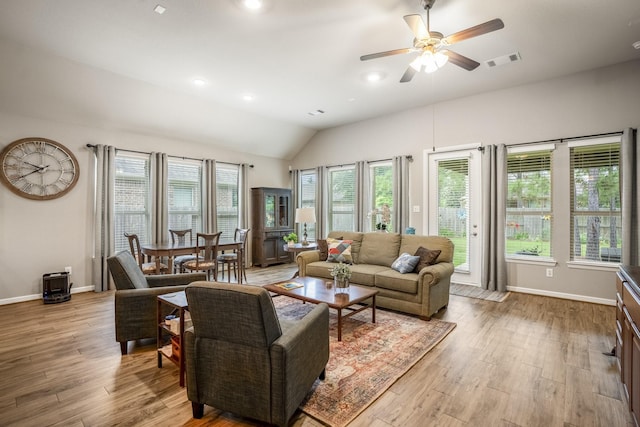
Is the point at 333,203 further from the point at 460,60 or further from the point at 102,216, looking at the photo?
the point at 460,60

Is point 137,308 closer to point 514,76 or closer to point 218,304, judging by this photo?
point 218,304

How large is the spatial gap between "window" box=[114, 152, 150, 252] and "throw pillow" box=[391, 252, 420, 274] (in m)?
4.42

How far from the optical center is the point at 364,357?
107 inches

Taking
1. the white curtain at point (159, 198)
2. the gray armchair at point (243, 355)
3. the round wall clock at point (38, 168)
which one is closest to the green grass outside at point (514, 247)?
the gray armchair at point (243, 355)

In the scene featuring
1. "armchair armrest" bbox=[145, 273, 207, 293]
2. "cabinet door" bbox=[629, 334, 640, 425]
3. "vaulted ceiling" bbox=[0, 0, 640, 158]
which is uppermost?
"vaulted ceiling" bbox=[0, 0, 640, 158]

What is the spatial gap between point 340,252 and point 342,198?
8.66 ft

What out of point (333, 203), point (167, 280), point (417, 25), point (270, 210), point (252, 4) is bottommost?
point (167, 280)

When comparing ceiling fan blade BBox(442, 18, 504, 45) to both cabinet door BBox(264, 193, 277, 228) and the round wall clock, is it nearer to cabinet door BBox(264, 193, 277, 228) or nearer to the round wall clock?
cabinet door BBox(264, 193, 277, 228)

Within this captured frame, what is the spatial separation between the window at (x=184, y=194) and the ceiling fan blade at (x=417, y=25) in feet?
16.4

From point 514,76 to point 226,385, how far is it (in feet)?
17.1

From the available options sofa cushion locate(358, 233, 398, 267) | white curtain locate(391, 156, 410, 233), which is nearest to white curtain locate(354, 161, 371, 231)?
white curtain locate(391, 156, 410, 233)

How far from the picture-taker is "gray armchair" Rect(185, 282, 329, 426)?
1696 millimetres

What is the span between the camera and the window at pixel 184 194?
237 inches

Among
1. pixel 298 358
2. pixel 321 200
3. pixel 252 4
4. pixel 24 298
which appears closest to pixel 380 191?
pixel 321 200
